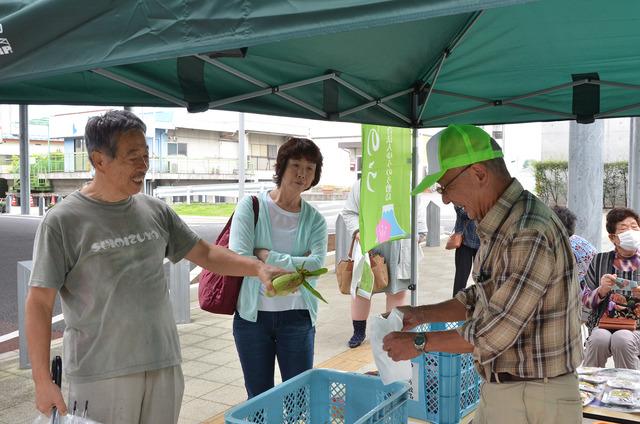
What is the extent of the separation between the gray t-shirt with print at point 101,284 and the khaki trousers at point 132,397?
4 centimetres

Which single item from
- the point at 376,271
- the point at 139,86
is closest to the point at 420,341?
the point at 139,86

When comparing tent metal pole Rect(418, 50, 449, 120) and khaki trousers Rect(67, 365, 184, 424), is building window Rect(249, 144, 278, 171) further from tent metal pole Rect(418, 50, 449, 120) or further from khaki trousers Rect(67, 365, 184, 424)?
khaki trousers Rect(67, 365, 184, 424)

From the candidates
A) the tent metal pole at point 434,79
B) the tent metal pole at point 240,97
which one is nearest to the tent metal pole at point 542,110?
the tent metal pole at point 434,79

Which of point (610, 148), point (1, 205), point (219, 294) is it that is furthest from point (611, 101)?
point (1, 205)

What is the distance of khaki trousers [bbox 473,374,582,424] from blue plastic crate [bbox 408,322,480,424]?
1307 mm

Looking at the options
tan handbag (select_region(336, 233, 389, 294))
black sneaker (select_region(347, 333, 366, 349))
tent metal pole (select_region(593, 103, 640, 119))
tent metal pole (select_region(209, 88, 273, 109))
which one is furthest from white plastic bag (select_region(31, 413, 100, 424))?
black sneaker (select_region(347, 333, 366, 349))

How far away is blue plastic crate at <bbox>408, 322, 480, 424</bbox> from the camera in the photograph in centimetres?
333

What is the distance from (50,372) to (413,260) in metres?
3.31

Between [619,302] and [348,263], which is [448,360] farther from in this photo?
[348,263]

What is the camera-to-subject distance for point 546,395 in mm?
1879

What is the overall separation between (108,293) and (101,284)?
1.6 inches

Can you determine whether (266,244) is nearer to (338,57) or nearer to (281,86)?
(281,86)

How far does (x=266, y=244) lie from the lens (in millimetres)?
2990

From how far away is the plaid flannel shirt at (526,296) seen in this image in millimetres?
1760
